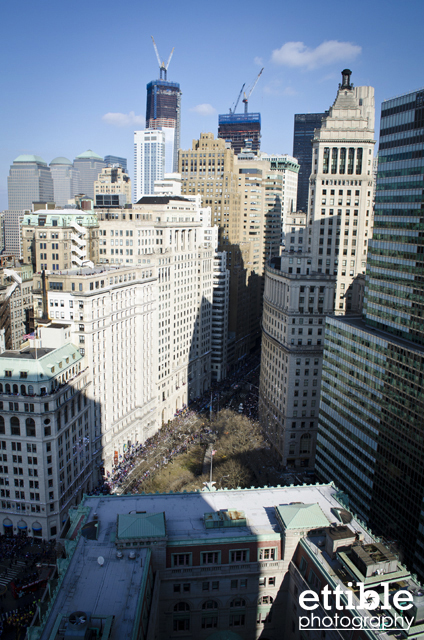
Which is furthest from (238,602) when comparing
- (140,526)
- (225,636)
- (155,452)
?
(155,452)

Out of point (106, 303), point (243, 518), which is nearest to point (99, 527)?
point (243, 518)

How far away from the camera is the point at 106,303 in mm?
121250

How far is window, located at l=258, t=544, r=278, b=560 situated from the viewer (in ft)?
224

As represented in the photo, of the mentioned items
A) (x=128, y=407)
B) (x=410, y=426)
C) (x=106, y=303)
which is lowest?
(x=128, y=407)

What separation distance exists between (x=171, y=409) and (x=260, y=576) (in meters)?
105

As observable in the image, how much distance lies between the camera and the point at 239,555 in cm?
6800

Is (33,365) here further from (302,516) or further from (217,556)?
(302,516)

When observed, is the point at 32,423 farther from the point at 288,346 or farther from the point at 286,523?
the point at 288,346

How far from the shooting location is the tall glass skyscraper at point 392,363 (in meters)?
85.2

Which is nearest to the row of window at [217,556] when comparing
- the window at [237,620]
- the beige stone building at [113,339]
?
the window at [237,620]

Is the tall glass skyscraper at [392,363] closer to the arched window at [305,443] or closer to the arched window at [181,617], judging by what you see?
the arched window at [305,443]

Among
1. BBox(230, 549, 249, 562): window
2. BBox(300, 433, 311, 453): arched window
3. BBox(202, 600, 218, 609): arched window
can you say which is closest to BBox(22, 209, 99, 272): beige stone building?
BBox(300, 433, 311, 453): arched window

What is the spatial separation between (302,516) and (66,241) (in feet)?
354

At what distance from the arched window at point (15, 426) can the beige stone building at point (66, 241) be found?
56.1 meters
